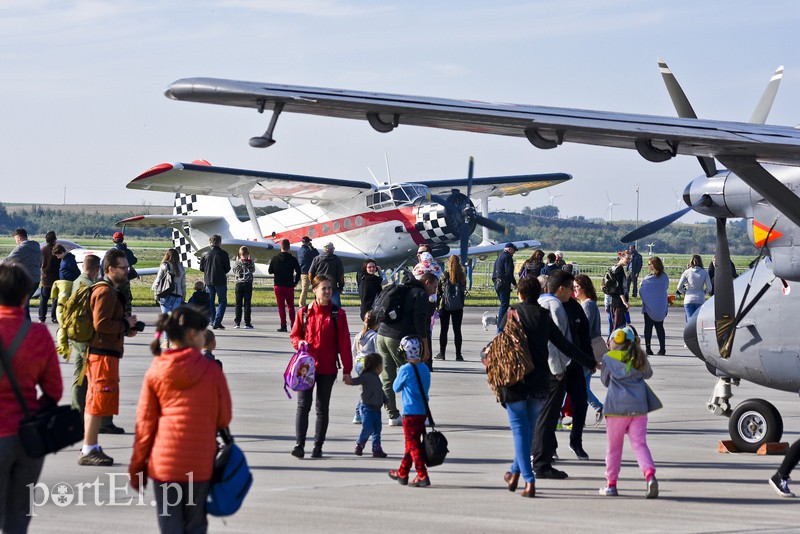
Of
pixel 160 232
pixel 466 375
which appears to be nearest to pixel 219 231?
pixel 466 375

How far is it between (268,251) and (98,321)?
1052 inches

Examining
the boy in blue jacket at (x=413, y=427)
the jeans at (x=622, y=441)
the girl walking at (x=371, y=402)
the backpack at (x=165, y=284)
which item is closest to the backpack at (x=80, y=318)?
the girl walking at (x=371, y=402)

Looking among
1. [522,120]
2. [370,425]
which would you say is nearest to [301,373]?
[370,425]

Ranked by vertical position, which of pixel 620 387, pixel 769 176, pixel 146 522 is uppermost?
pixel 769 176

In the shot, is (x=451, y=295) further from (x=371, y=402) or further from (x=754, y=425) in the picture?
(x=371, y=402)

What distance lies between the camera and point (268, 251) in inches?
1416

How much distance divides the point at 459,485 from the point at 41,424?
3909 mm

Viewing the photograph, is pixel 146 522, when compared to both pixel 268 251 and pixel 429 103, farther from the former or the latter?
pixel 268 251

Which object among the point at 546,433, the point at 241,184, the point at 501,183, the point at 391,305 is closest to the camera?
the point at 546,433

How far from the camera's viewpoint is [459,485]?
28.5ft

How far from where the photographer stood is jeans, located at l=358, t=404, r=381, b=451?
9695 millimetres

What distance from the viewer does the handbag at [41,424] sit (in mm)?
5543

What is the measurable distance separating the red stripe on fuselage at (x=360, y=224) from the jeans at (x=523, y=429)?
86.6 ft

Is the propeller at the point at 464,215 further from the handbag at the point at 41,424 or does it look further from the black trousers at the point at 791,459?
the handbag at the point at 41,424
